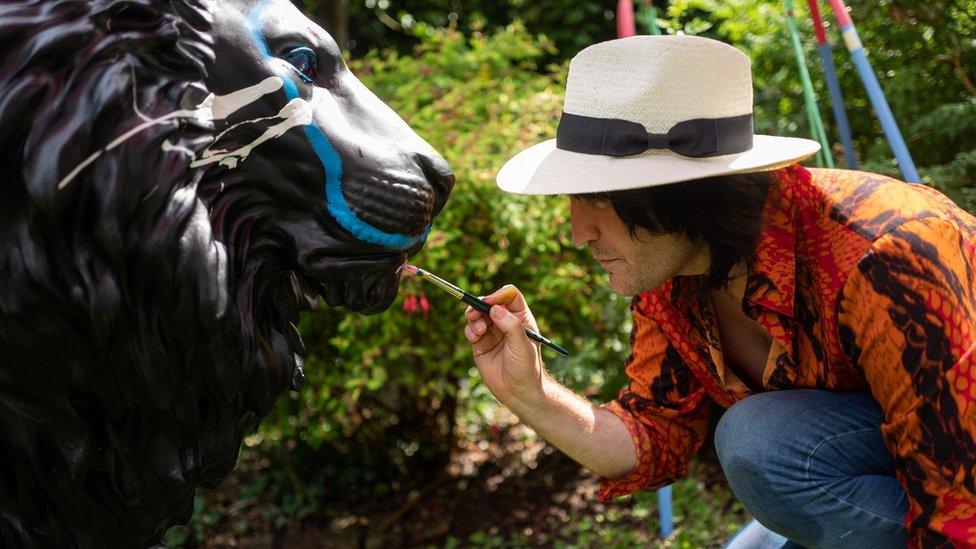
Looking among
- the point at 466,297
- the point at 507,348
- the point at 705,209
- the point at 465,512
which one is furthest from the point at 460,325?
the point at 705,209

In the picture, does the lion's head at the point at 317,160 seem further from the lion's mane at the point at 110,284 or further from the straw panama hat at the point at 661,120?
the straw panama hat at the point at 661,120

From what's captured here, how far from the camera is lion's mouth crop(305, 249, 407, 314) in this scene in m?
1.30

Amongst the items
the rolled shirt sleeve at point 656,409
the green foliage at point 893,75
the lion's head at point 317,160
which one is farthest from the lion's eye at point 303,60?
the green foliage at point 893,75

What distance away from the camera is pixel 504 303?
195 cm

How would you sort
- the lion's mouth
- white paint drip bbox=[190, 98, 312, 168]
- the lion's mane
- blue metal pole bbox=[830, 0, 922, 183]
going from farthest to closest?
blue metal pole bbox=[830, 0, 922, 183] < the lion's mouth < white paint drip bbox=[190, 98, 312, 168] < the lion's mane

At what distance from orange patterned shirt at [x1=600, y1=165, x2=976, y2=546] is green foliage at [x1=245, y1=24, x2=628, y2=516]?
1.27 metres

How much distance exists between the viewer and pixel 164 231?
1124 mm

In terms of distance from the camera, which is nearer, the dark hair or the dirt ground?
the dark hair

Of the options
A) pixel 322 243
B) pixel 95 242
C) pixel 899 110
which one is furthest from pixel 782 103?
pixel 95 242

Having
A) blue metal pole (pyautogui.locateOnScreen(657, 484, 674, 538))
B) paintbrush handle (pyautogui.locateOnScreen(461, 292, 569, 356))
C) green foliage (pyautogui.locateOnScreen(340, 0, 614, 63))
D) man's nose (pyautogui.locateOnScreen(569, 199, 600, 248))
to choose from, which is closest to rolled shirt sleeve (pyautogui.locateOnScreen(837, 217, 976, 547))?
man's nose (pyautogui.locateOnScreen(569, 199, 600, 248))

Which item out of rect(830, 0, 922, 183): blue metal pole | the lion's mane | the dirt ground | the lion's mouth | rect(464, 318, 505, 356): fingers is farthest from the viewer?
the dirt ground

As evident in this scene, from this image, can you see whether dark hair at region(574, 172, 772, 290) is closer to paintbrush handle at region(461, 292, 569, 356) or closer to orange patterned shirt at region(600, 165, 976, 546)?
orange patterned shirt at region(600, 165, 976, 546)

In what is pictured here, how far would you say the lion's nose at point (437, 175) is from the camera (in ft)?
4.39

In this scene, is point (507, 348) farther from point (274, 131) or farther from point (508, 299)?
point (274, 131)
